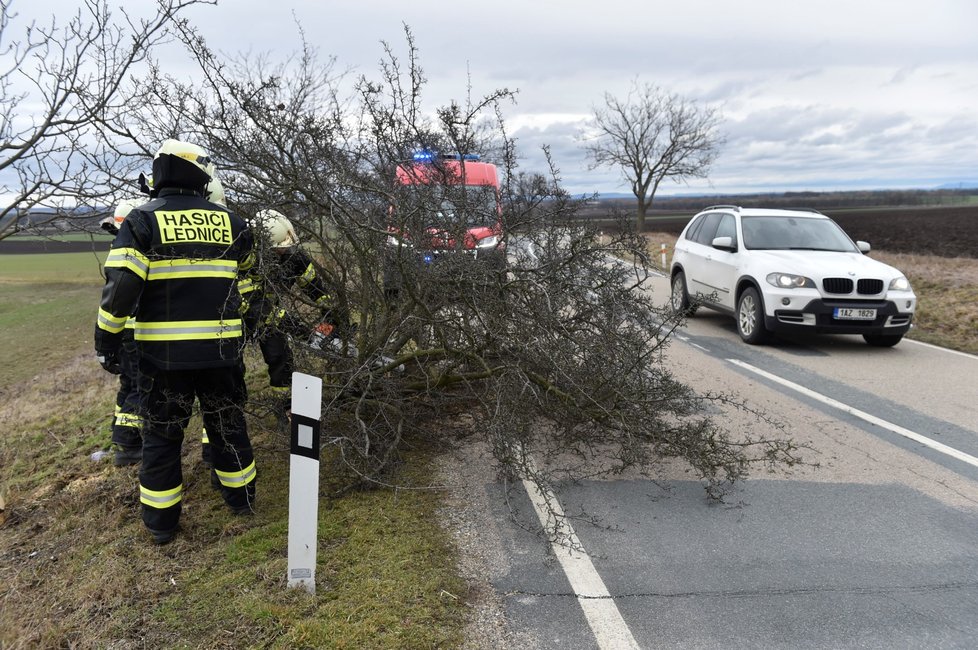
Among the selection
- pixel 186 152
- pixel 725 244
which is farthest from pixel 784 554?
pixel 725 244

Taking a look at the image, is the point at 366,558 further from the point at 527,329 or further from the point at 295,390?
the point at 527,329

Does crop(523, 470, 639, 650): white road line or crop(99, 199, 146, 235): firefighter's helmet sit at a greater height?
crop(99, 199, 146, 235): firefighter's helmet

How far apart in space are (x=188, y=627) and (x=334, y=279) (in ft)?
9.76

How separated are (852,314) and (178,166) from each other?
820 cm

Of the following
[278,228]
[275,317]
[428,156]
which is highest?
[428,156]

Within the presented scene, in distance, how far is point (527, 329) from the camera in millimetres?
4594

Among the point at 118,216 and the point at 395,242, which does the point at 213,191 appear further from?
the point at 118,216

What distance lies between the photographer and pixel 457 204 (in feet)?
16.2

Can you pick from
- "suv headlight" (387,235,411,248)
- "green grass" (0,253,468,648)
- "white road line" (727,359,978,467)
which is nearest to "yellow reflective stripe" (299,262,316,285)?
"suv headlight" (387,235,411,248)

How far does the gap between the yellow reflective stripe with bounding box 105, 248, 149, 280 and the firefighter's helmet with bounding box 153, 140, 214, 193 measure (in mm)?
465

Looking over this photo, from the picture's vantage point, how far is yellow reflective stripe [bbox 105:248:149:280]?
3.46 metres

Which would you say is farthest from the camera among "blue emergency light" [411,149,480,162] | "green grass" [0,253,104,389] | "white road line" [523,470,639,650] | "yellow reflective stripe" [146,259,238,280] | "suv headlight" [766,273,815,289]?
"green grass" [0,253,104,389]

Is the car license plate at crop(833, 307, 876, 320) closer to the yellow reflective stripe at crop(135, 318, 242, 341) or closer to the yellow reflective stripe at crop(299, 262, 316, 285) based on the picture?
the yellow reflective stripe at crop(299, 262, 316, 285)

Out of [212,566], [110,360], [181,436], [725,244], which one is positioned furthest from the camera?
[725,244]
